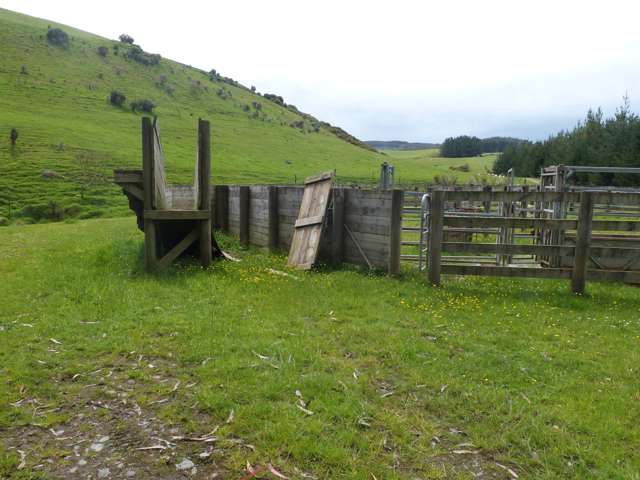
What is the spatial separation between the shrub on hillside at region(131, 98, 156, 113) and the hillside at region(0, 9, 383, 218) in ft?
3.17

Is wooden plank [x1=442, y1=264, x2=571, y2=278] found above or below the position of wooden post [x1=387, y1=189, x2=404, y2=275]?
below

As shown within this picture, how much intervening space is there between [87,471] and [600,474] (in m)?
3.62

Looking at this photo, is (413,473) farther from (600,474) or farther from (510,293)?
(510,293)

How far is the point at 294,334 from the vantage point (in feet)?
19.5

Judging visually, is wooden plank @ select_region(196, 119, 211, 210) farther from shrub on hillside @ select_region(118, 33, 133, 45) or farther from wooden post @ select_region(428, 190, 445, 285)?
shrub on hillside @ select_region(118, 33, 133, 45)

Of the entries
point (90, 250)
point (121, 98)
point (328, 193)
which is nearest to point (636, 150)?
point (328, 193)

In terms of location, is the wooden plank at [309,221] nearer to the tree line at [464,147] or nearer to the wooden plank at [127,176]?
the wooden plank at [127,176]

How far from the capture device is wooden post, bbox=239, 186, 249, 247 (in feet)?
45.4

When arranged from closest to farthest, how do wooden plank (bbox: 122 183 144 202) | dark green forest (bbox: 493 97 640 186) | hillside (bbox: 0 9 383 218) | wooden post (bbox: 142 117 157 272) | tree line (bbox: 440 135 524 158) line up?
wooden post (bbox: 142 117 157 272), wooden plank (bbox: 122 183 144 202), hillside (bbox: 0 9 383 218), dark green forest (bbox: 493 97 640 186), tree line (bbox: 440 135 524 158)

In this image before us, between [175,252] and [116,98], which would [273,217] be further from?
[116,98]

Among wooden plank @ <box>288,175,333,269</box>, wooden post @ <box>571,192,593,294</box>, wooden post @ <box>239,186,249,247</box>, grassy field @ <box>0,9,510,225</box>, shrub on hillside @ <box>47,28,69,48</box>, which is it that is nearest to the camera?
wooden post @ <box>571,192,593,294</box>

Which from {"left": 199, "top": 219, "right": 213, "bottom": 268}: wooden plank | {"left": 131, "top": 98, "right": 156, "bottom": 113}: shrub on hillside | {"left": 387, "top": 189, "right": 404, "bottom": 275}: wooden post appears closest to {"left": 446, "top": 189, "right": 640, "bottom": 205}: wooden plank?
{"left": 387, "top": 189, "right": 404, "bottom": 275}: wooden post

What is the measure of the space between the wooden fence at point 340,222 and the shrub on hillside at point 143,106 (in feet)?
206

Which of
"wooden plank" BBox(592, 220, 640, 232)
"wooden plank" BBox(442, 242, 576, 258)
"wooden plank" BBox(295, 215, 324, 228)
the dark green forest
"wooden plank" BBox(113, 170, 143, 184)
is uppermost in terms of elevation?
the dark green forest
